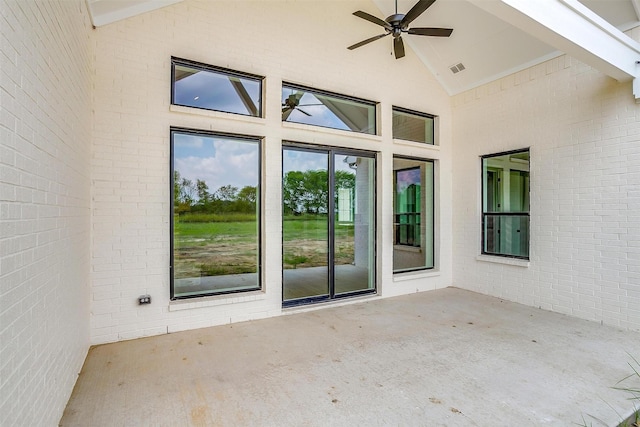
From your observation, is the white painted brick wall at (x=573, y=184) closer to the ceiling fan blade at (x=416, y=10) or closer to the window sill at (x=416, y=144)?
the window sill at (x=416, y=144)

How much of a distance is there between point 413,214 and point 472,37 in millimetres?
2897

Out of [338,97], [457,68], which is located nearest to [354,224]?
[338,97]

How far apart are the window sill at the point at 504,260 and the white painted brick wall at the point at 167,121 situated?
2.63m

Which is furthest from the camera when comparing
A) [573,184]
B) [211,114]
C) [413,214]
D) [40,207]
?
[413,214]

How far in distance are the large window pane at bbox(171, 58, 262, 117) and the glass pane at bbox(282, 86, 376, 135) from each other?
435 mm

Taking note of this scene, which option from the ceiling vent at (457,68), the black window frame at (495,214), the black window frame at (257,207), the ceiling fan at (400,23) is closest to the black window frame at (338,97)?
the black window frame at (257,207)

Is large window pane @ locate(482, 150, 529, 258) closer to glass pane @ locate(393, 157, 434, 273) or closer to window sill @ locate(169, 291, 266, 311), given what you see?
glass pane @ locate(393, 157, 434, 273)

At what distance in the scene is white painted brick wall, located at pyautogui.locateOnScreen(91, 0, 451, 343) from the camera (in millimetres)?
3406

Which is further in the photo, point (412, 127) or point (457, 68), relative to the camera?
point (412, 127)

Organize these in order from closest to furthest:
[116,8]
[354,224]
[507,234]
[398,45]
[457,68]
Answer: [116,8] → [398,45] → [354,224] → [507,234] → [457,68]

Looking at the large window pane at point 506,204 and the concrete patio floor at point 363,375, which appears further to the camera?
the large window pane at point 506,204

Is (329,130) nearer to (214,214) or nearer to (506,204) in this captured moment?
(214,214)

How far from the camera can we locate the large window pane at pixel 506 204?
16.6ft

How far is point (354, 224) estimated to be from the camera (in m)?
5.08
